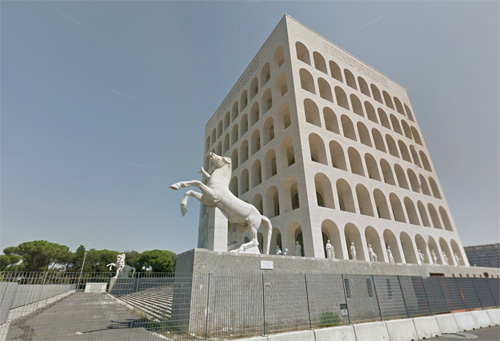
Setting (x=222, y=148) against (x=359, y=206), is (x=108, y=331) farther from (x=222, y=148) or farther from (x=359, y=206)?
(x=222, y=148)

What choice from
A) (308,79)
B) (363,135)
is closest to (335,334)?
(308,79)


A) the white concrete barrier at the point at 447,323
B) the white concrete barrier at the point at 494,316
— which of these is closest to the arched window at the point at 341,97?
the white concrete barrier at the point at 494,316

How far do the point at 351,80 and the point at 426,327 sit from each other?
28.4 m

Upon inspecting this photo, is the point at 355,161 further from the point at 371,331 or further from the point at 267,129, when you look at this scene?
the point at 371,331

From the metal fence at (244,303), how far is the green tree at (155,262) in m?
52.3

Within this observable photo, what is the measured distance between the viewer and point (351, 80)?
31.2m

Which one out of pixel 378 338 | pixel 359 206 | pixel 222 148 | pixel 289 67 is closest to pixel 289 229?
pixel 359 206

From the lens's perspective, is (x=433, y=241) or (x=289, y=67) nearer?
(x=289, y=67)

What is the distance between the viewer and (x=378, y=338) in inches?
342

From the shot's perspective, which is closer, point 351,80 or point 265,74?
point 265,74

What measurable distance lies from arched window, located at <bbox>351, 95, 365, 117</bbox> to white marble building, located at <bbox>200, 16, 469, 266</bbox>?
246 mm

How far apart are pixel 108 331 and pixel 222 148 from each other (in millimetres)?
28023

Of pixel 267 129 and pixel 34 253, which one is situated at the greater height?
pixel 267 129

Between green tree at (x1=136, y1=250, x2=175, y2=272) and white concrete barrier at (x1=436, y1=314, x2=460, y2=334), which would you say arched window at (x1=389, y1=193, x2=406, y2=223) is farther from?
green tree at (x1=136, y1=250, x2=175, y2=272)
